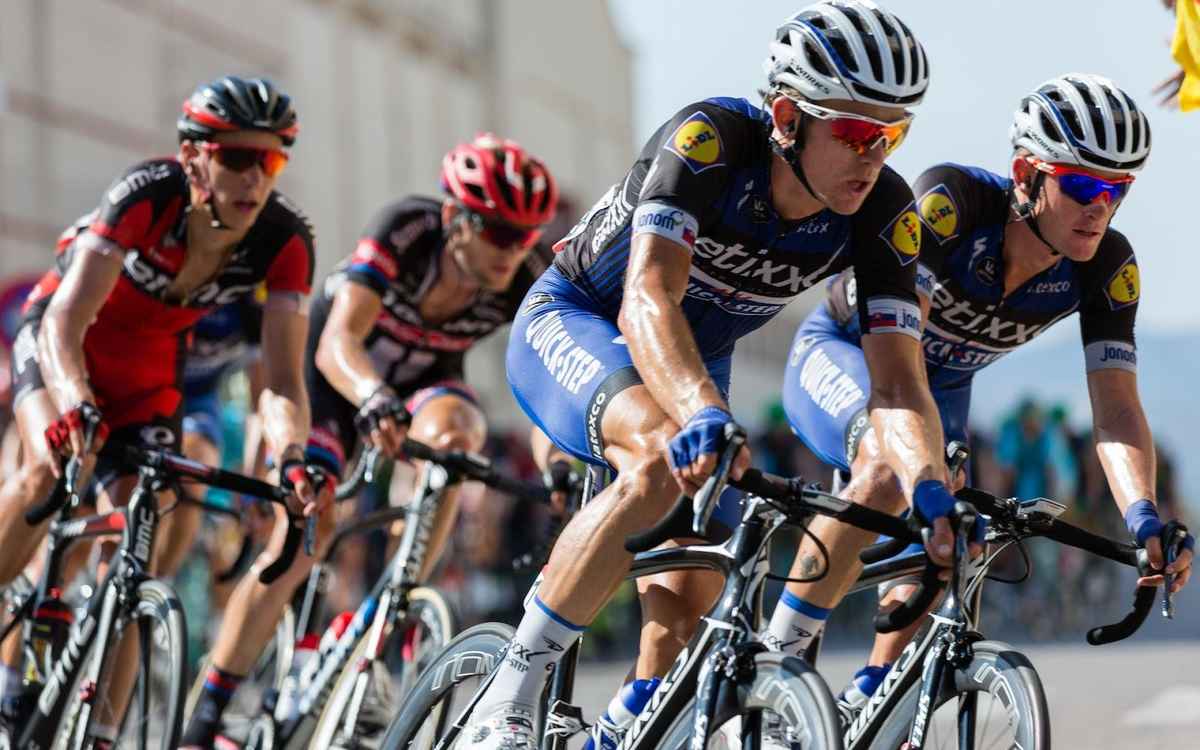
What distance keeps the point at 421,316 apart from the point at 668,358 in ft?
11.6

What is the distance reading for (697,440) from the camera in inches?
157

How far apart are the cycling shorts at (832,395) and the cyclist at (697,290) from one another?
1.99 feet

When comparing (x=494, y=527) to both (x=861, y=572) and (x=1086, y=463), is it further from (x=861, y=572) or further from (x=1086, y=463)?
(x=861, y=572)

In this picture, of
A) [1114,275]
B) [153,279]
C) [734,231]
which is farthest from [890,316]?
[153,279]

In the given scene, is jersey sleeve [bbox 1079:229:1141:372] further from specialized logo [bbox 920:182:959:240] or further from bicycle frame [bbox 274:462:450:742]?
bicycle frame [bbox 274:462:450:742]

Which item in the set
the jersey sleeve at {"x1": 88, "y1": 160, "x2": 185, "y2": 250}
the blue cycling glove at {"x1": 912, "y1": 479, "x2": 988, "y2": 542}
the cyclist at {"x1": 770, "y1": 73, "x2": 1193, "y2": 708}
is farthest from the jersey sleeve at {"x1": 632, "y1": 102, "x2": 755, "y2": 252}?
the jersey sleeve at {"x1": 88, "y1": 160, "x2": 185, "y2": 250}

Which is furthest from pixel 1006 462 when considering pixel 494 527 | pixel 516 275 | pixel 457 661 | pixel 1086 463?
pixel 457 661

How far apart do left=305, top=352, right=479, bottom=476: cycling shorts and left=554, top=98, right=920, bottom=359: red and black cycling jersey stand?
242cm

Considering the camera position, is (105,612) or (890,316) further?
(105,612)

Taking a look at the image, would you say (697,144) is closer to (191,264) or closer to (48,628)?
(191,264)

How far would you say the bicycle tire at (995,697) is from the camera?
430 cm

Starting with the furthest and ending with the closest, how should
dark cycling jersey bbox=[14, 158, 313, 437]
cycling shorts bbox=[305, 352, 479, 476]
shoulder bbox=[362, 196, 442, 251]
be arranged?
1. cycling shorts bbox=[305, 352, 479, 476]
2. shoulder bbox=[362, 196, 442, 251]
3. dark cycling jersey bbox=[14, 158, 313, 437]

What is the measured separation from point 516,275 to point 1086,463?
41.4 feet

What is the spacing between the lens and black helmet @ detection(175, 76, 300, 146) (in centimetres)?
677
